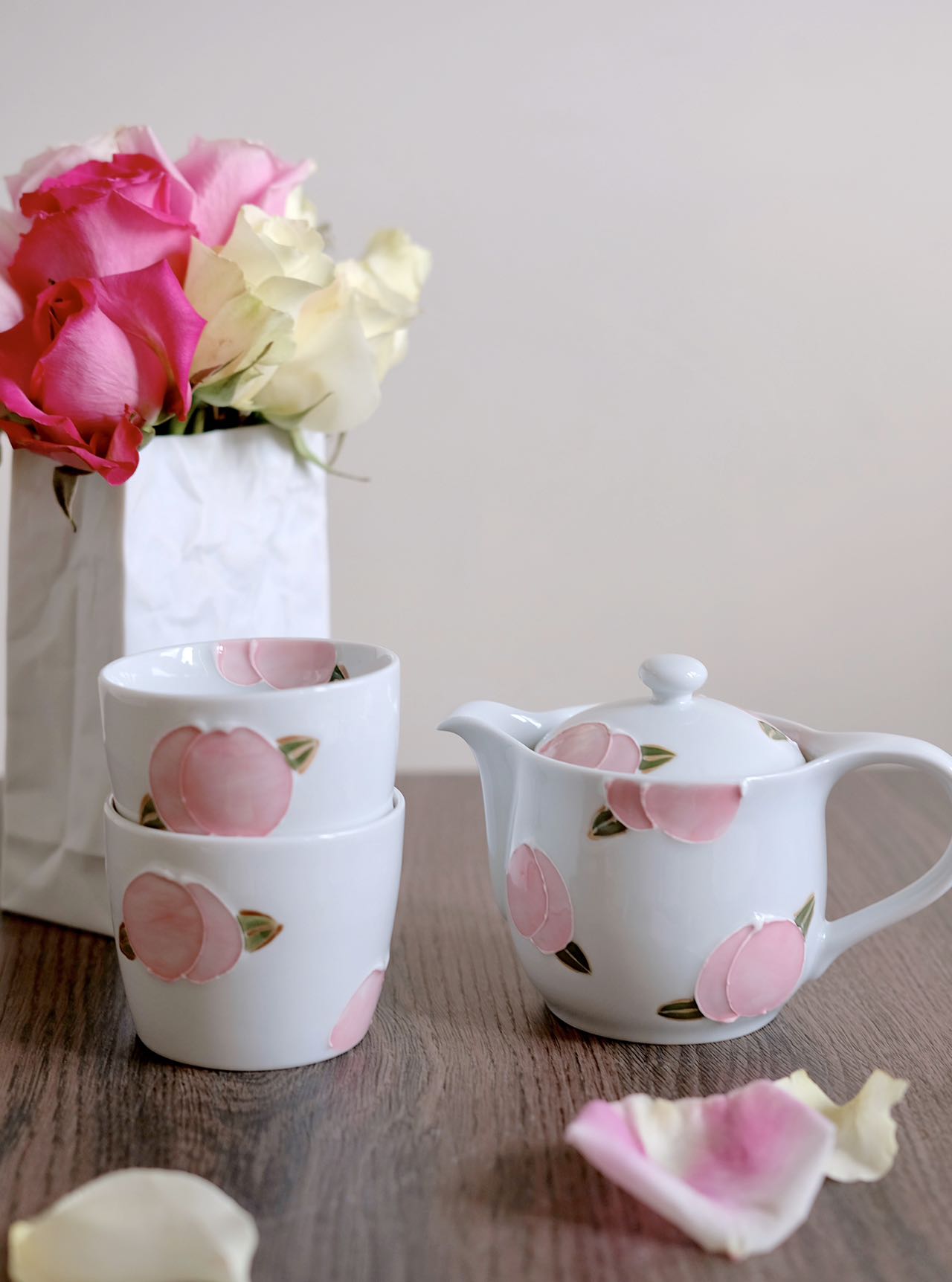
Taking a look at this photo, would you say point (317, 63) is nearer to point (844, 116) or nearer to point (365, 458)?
point (365, 458)

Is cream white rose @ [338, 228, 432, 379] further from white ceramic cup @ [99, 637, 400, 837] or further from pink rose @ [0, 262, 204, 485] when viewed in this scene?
white ceramic cup @ [99, 637, 400, 837]

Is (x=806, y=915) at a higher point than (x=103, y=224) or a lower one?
lower

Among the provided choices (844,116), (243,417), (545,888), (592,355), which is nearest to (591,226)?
(592,355)

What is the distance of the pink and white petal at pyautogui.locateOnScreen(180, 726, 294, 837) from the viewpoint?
1.44 feet

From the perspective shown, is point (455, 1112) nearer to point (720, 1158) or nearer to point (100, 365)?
point (720, 1158)

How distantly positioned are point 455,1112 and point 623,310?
1.09 metres

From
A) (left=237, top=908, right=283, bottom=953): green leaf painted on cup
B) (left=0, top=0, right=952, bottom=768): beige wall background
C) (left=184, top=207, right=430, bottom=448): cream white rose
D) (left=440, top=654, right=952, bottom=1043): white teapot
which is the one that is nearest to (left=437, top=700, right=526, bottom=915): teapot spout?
(left=440, top=654, right=952, bottom=1043): white teapot

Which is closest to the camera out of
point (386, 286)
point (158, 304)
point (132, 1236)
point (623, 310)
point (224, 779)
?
point (132, 1236)

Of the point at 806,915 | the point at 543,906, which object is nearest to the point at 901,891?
the point at 806,915

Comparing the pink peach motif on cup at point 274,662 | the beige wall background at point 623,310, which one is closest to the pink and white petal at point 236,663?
the pink peach motif on cup at point 274,662

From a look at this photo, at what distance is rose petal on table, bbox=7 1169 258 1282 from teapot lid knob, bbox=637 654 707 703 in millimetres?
249

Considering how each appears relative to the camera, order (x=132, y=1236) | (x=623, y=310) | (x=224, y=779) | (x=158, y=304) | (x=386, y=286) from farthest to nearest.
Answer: (x=623, y=310)
(x=386, y=286)
(x=158, y=304)
(x=224, y=779)
(x=132, y=1236)

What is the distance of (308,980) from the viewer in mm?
465

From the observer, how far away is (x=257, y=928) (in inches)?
17.9
